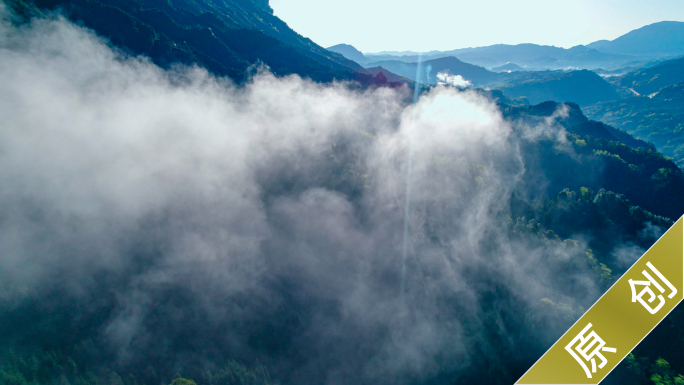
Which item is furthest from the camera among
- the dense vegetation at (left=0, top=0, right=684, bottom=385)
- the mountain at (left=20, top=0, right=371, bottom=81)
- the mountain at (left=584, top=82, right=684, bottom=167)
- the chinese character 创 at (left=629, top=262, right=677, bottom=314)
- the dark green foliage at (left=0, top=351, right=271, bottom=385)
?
the mountain at (left=584, top=82, right=684, bottom=167)

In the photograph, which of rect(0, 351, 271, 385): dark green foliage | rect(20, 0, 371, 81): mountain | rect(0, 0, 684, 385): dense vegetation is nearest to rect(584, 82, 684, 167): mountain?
rect(0, 0, 684, 385): dense vegetation

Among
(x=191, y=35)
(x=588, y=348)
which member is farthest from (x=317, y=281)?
(x=191, y=35)

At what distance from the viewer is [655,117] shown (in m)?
147

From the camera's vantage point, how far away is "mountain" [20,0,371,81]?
47.8m

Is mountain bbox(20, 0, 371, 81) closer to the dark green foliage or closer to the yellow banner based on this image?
the dark green foliage

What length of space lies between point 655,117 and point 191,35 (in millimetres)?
223569

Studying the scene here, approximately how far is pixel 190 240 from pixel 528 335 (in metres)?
36.5

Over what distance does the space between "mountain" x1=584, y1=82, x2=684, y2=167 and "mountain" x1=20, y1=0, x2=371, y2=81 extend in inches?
6138

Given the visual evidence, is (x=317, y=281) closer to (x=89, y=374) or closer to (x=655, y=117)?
(x=89, y=374)

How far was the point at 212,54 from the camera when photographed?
6894 centimetres

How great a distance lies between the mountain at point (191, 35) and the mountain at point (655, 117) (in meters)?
156

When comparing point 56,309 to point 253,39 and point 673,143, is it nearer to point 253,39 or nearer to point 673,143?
point 253,39

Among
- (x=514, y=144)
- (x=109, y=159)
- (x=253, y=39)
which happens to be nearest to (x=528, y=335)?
(x=109, y=159)

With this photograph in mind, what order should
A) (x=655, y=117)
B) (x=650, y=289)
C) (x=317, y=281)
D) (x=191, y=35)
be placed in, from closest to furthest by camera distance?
(x=650, y=289)
(x=317, y=281)
(x=191, y=35)
(x=655, y=117)
